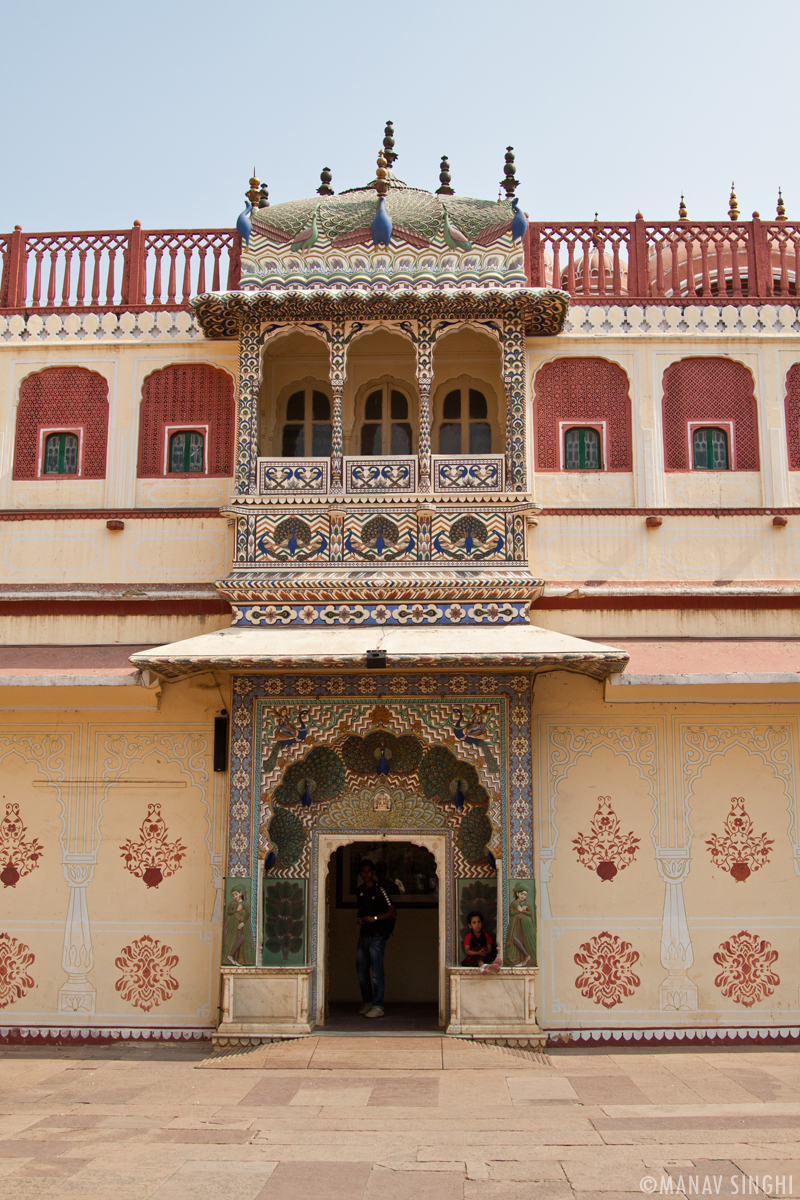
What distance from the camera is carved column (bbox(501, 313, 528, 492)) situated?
10391 mm

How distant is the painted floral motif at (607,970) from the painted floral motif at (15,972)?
497cm

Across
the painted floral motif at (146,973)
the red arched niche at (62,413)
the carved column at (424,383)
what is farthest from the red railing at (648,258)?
the painted floral motif at (146,973)

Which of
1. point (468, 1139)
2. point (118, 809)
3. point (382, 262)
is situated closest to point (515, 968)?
point (468, 1139)

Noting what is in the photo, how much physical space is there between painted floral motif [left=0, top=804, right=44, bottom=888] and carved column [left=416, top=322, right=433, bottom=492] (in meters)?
4.92

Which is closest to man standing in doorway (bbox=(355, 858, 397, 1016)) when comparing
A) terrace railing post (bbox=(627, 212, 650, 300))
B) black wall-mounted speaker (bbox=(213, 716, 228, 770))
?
black wall-mounted speaker (bbox=(213, 716, 228, 770))

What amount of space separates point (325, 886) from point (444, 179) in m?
7.97

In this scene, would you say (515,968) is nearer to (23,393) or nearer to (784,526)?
(784,526)

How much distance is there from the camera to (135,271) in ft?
37.6

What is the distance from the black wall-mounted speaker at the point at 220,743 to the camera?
10227 mm

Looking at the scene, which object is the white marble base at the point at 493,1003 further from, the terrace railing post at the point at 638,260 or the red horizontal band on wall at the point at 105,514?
the terrace railing post at the point at 638,260

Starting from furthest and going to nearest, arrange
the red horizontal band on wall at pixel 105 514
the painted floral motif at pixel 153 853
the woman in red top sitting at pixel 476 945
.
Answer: the red horizontal band on wall at pixel 105 514, the painted floral motif at pixel 153 853, the woman in red top sitting at pixel 476 945

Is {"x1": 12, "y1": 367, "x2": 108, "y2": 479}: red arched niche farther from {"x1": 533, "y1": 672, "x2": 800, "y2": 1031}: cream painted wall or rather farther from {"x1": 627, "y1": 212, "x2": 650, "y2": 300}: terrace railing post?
{"x1": 627, "y1": 212, "x2": 650, "y2": 300}: terrace railing post

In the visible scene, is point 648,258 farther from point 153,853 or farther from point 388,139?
point 153,853

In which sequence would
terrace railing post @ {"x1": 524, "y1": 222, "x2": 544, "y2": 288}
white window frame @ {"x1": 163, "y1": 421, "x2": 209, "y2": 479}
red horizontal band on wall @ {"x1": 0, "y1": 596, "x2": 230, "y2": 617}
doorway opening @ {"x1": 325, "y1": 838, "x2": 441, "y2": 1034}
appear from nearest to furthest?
red horizontal band on wall @ {"x1": 0, "y1": 596, "x2": 230, "y2": 617}
white window frame @ {"x1": 163, "y1": 421, "x2": 209, "y2": 479}
terrace railing post @ {"x1": 524, "y1": 222, "x2": 544, "y2": 288}
doorway opening @ {"x1": 325, "y1": 838, "x2": 441, "y2": 1034}
